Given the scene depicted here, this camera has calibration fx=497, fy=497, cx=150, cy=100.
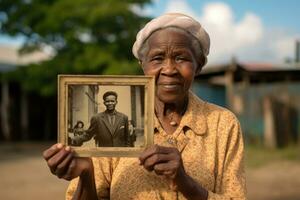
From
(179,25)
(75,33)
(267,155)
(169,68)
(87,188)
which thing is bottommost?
(267,155)

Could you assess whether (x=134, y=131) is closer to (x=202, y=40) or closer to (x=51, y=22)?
(x=202, y=40)

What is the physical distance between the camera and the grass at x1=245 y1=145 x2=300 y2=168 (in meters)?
11.3

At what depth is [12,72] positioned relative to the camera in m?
16.9

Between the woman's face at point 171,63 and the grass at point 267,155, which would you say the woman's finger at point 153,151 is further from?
the grass at point 267,155

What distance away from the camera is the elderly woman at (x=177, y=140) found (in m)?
1.79

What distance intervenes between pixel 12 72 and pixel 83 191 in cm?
1586

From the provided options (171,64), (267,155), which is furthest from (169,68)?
(267,155)

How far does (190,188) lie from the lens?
1646 mm

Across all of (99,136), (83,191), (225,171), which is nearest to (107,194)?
(83,191)

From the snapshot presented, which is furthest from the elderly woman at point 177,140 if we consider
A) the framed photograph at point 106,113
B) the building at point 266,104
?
the building at point 266,104

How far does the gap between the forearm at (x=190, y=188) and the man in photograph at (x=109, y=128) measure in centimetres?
22

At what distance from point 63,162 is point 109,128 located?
0.20m

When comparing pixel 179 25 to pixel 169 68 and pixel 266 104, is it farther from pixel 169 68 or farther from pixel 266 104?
pixel 266 104

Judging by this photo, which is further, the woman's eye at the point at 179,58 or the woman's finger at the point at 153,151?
the woman's eye at the point at 179,58
